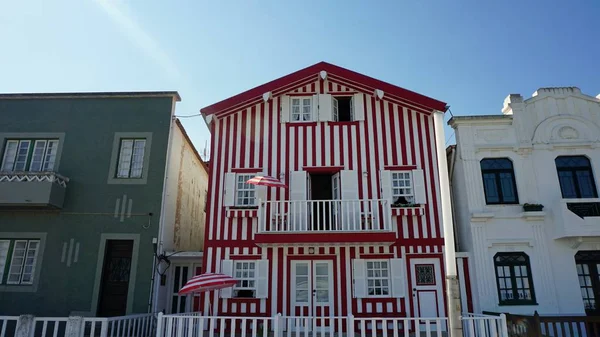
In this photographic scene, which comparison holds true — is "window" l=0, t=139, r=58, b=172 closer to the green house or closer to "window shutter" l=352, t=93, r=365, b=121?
the green house

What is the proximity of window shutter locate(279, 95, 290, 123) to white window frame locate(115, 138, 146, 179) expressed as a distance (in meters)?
4.85

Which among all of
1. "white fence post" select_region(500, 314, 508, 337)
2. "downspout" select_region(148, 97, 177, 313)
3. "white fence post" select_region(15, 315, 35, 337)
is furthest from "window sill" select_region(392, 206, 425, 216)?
"white fence post" select_region(15, 315, 35, 337)

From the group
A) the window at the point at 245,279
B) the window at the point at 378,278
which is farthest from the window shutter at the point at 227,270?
the window at the point at 378,278

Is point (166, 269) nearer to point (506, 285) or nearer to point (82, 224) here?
point (82, 224)

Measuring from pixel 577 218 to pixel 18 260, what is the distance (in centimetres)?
1742

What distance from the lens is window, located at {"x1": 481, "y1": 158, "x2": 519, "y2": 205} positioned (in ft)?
43.4

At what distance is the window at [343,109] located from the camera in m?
14.2

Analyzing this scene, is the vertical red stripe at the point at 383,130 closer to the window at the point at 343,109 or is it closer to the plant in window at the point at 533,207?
the window at the point at 343,109

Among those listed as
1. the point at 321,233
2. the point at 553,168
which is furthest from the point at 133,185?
the point at 553,168

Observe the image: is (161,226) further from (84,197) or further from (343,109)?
(343,109)

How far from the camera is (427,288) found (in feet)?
A: 39.9

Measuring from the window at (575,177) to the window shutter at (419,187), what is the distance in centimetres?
457

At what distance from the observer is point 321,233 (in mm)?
11828

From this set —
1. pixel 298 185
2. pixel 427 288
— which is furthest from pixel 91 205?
pixel 427 288
